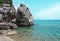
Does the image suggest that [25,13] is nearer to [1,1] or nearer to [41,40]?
[1,1]

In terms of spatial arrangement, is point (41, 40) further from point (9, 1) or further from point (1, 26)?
point (9, 1)

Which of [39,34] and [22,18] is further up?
[22,18]

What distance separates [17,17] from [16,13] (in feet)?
7.44

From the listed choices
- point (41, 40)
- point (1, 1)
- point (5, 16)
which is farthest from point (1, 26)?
point (1, 1)

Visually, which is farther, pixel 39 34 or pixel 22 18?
pixel 22 18

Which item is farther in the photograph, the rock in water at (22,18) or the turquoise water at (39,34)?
the rock in water at (22,18)

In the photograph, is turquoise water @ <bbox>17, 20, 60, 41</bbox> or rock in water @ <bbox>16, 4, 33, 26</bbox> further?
rock in water @ <bbox>16, 4, 33, 26</bbox>

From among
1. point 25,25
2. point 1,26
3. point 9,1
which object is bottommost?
point 25,25

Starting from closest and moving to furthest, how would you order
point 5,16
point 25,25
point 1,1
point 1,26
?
point 1,26 < point 5,16 < point 25,25 < point 1,1

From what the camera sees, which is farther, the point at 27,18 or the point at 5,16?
the point at 27,18

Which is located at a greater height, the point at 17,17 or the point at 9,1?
the point at 9,1

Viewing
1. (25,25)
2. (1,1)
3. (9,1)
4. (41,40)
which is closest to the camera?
(41,40)

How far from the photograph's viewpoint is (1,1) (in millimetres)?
73625

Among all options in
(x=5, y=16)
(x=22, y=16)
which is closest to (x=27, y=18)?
(x=22, y=16)
